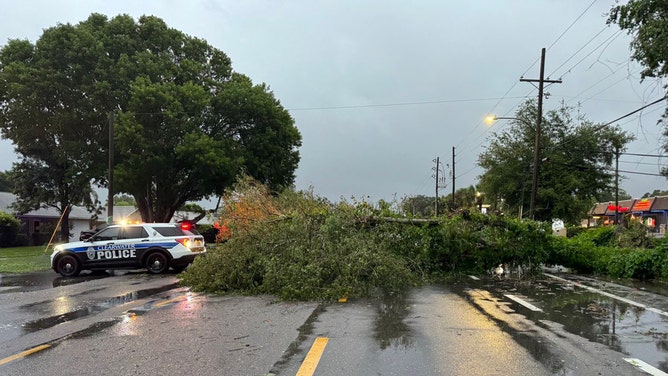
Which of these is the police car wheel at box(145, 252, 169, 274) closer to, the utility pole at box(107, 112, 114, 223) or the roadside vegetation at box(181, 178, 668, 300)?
the roadside vegetation at box(181, 178, 668, 300)

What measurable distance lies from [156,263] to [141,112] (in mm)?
14223

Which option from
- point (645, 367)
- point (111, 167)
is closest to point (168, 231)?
point (111, 167)

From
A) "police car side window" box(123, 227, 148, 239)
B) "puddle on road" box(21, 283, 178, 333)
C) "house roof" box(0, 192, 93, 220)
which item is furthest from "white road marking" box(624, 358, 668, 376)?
"house roof" box(0, 192, 93, 220)

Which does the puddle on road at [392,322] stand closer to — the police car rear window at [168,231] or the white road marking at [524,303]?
the white road marking at [524,303]

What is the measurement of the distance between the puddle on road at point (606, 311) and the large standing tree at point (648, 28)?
21.4ft

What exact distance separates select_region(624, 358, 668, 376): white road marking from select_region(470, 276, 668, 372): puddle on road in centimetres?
10

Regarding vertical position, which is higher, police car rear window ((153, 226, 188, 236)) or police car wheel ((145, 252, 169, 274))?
police car rear window ((153, 226, 188, 236))

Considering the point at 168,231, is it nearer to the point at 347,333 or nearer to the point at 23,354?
the point at 23,354

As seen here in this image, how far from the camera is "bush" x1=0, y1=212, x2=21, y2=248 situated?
36844 mm

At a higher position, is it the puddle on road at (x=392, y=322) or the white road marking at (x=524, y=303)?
the white road marking at (x=524, y=303)

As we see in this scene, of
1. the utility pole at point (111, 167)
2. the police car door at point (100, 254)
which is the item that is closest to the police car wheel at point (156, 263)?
the police car door at point (100, 254)

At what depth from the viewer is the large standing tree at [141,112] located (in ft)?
90.7

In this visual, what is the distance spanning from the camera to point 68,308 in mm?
9539

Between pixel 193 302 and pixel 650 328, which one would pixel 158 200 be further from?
pixel 650 328
